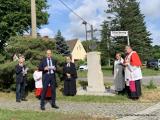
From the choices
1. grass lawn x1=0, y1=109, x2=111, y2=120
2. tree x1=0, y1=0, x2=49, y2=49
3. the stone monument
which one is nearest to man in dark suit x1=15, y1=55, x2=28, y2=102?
the stone monument

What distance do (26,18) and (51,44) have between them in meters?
23.3

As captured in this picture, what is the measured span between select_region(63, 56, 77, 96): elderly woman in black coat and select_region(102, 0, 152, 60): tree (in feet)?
155

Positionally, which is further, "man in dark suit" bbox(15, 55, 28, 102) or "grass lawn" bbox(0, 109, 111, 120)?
"man in dark suit" bbox(15, 55, 28, 102)

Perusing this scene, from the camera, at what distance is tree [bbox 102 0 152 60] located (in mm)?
67750

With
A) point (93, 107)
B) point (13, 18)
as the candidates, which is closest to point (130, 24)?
point (13, 18)

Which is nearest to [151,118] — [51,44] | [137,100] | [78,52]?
[137,100]

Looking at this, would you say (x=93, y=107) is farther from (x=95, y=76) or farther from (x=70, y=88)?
(x=95, y=76)

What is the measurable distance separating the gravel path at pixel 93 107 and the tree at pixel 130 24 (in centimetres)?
5031

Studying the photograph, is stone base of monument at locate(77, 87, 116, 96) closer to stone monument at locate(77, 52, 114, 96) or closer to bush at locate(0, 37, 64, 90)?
stone monument at locate(77, 52, 114, 96)

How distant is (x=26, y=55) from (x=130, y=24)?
49.2 meters

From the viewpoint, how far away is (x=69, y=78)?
63.9 ft

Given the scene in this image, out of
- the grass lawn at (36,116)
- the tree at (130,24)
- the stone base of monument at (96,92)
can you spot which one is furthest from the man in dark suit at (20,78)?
the tree at (130,24)

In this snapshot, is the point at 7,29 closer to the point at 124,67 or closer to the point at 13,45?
the point at 13,45

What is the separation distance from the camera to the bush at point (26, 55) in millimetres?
20241
